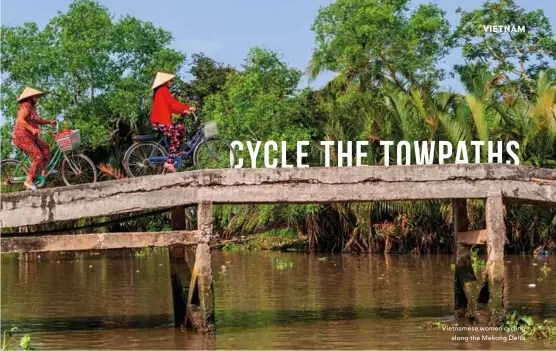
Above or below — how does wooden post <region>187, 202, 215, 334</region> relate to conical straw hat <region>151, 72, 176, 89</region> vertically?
below

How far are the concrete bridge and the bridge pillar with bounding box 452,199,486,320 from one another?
0.25 m

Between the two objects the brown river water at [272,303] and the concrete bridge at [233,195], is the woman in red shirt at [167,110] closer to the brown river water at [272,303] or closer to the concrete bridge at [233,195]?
the concrete bridge at [233,195]

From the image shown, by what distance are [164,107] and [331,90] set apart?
721 inches

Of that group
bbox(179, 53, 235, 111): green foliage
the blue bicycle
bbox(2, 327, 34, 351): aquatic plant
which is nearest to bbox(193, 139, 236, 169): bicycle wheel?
the blue bicycle

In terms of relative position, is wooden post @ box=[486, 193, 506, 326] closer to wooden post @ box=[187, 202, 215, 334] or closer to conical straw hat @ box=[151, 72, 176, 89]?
wooden post @ box=[187, 202, 215, 334]

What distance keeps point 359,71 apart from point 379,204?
5.72m

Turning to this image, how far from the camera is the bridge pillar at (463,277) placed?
43.7 feet

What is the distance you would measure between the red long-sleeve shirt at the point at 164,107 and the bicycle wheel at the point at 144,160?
30.2 inches

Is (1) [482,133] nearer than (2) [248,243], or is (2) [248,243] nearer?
(1) [482,133]

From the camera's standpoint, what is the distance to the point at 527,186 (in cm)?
1288

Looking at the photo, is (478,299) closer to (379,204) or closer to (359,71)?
(379,204)

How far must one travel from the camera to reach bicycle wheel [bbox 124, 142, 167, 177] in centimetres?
1438

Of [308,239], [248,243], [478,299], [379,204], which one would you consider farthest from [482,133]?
[478,299]

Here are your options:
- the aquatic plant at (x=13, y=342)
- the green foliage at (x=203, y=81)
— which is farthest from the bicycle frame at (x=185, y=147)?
the green foliage at (x=203, y=81)
